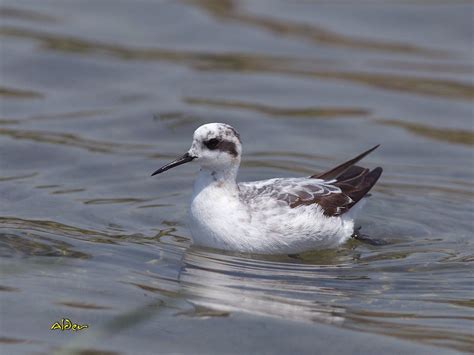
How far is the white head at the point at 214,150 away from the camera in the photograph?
9008mm

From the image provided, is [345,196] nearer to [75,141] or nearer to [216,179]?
[216,179]

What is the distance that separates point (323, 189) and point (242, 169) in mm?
2116

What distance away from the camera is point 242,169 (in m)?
11.8

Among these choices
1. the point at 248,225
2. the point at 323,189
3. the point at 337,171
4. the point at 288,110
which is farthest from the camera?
the point at 288,110

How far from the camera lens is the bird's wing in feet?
30.9

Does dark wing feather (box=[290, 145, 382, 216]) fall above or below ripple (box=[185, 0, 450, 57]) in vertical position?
below

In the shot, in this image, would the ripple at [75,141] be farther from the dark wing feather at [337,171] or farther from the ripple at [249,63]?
the ripple at [249,63]

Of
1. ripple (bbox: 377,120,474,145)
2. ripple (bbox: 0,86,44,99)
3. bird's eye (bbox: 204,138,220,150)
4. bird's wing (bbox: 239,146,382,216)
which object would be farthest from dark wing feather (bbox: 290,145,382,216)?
ripple (bbox: 0,86,44,99)

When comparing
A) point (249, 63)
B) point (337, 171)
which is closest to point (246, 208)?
point (337, 171)

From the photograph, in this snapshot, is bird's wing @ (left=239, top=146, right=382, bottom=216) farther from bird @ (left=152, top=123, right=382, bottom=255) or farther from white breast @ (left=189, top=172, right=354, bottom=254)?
white breast @ (left=189, top=172, right=354, bottom=254)

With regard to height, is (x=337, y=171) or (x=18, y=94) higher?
(x=337, y=171)

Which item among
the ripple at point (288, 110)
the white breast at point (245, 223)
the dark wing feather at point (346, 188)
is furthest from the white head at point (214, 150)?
the ripple at point (288, 110)

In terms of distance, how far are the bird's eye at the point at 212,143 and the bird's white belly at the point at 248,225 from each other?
374mm
